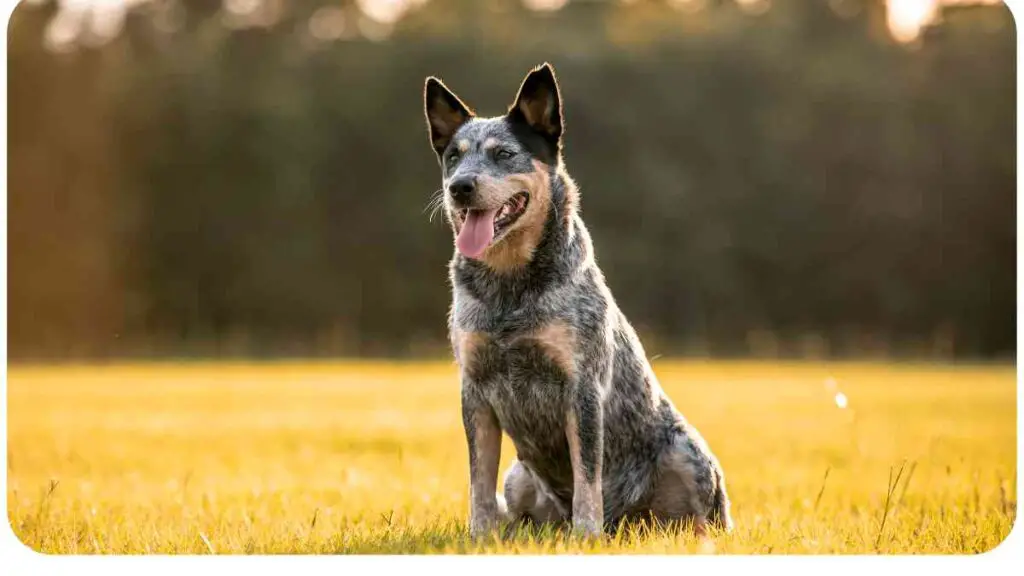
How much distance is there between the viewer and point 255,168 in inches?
414

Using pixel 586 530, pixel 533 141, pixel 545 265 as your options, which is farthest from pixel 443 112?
pixel 586 530

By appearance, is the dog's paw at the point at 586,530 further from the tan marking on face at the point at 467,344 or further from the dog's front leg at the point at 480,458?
the tan marking on face at the point at 467,344

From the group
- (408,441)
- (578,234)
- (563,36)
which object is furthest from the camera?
(563,36)

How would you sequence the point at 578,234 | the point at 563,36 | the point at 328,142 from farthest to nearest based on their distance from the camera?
the point at 328,142 < the point at 563,36 < the point at 578,234

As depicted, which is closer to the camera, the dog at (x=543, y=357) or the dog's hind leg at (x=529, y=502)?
the dog at (x=543, y=357)

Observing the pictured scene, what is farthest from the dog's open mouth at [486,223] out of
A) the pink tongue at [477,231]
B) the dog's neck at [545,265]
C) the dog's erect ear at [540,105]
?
the dog's erect ear at [540,105]

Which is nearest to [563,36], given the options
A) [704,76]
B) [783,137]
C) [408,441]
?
[704,76]

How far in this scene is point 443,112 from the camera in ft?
14.2

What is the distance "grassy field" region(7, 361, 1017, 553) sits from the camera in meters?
4.32

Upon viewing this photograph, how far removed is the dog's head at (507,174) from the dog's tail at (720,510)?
1140 millimetres

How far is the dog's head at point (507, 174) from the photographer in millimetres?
3988

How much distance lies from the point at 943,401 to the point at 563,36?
408 cm

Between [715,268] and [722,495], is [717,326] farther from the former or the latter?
[722,495]

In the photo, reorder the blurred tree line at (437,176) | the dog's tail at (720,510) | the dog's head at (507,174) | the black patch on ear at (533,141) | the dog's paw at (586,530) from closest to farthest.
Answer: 1. the dog's paw at (586,530)
2. the dog's head at (507,174)
3. the black patch on ear at (533,141)
4. the dog's tail at (720,510)
5. the blurred tree line at (437,176)
